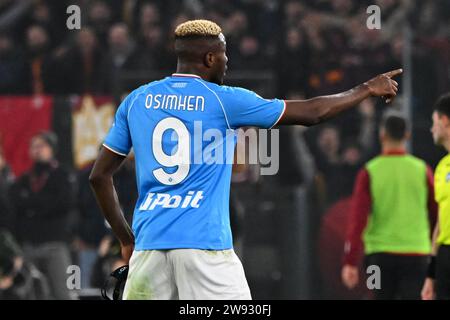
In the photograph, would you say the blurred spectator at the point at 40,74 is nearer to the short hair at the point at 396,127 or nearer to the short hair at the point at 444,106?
the short hair at the point at 396,127

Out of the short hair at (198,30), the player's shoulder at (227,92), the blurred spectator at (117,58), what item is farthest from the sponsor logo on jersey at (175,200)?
the blurred spectator at (117,58)

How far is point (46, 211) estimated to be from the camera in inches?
427

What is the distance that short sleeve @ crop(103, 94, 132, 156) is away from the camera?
17.8 feet

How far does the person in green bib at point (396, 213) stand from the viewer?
8836 millimetres

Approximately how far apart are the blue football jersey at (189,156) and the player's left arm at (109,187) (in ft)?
0.67

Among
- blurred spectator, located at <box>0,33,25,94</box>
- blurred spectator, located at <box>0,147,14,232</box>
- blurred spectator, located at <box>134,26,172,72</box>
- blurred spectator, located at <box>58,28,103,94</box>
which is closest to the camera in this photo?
blurred spectator, located at <box>0,147,14,232</box>

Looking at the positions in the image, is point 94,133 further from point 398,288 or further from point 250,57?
point 398,288

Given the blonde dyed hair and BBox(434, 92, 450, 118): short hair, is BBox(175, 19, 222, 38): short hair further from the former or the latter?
BBox(434, 92, 450, 118): short hair

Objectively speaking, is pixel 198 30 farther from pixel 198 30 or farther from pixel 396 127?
pixel 396 127

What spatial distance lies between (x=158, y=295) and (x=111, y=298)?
70 centimetres

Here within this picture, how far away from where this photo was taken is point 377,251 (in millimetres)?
8906

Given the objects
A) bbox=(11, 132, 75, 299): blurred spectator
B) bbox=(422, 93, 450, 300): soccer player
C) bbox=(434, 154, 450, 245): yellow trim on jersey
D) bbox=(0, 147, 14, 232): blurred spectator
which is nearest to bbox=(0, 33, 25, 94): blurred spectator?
bbox=(0, 147, 14, 232): blurred spectator

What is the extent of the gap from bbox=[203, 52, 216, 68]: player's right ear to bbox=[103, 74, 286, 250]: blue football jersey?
0.10 m

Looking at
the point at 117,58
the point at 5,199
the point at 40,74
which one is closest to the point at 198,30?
the point at 5,199
